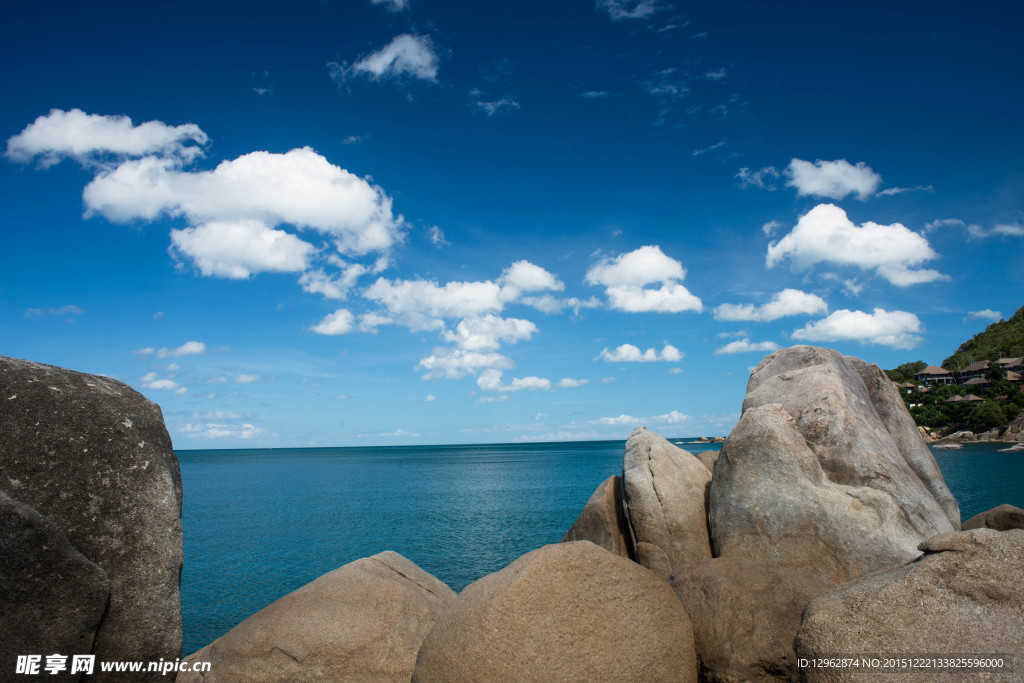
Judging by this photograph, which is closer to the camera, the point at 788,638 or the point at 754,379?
the point at 788,638

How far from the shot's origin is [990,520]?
13039mm

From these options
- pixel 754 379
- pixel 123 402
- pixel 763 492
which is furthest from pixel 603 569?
pixel 754 379

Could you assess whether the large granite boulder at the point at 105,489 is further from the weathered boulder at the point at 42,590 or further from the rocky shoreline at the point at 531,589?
the weathered boulder at the point at 42,590

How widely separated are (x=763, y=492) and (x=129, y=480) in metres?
10.2

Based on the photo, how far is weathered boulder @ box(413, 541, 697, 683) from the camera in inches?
248

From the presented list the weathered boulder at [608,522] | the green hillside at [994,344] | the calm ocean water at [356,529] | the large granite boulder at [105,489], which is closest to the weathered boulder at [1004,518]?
the weathered boulder at [608,522]

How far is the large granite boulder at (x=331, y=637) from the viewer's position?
8273mm

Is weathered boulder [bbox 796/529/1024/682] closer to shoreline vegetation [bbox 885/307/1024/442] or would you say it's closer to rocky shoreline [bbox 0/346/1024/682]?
rocky shoreline [bbox 0/346/1024/682]

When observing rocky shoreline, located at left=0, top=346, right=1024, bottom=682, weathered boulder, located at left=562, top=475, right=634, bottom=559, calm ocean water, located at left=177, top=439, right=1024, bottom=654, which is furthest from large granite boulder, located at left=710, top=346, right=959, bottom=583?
calm ocean water, located at left=177, top=439, right=1024, bottom=654

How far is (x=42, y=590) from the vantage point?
5.12 meters

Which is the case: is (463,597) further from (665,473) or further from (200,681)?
(665,473)

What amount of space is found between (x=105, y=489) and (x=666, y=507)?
9898 mm

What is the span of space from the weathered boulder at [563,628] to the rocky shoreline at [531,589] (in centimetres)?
2

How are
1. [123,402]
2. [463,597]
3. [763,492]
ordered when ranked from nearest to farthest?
[123,402] < [463,597] < [763,492]
